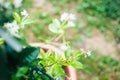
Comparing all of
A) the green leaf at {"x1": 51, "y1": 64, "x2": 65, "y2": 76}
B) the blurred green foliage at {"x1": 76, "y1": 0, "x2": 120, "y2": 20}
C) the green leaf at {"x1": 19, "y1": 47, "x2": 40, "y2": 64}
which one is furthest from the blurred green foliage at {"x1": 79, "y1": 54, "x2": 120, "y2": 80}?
the green leaf at {"x1": 19, "y1": 47, "x2": 40, "y2": 64}

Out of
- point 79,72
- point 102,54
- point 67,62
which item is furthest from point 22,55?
point 102,54

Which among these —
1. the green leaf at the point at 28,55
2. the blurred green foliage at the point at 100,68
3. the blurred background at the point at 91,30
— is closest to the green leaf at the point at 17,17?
the green leaf at the point at 28,55

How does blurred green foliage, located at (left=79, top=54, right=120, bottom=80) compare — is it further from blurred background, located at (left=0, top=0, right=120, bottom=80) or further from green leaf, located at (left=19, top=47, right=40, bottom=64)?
green leaf, located at (left=19, top=47, right=40, bottom=64)

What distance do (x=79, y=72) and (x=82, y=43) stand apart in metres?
0.34

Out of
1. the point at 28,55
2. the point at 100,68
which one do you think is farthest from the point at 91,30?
the point at 28,55

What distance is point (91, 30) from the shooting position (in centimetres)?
295

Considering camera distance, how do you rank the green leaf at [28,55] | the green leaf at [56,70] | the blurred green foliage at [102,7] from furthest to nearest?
the blurred green foliage at [102,7] → the green leaf at [56,70] → the green leaf at [28,55]

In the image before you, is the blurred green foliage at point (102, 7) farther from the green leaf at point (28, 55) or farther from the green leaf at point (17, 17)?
the green leaf at point (28, 55)

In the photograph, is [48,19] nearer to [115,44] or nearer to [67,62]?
[115,44]

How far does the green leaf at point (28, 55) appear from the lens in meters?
1.02

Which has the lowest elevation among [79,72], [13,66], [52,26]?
[13,66]

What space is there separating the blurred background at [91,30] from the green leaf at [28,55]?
1491 mm

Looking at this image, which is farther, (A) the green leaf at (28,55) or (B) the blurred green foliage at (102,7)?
(B) the blurred green foliage at (102,7)

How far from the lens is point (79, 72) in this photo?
8.64 ft
